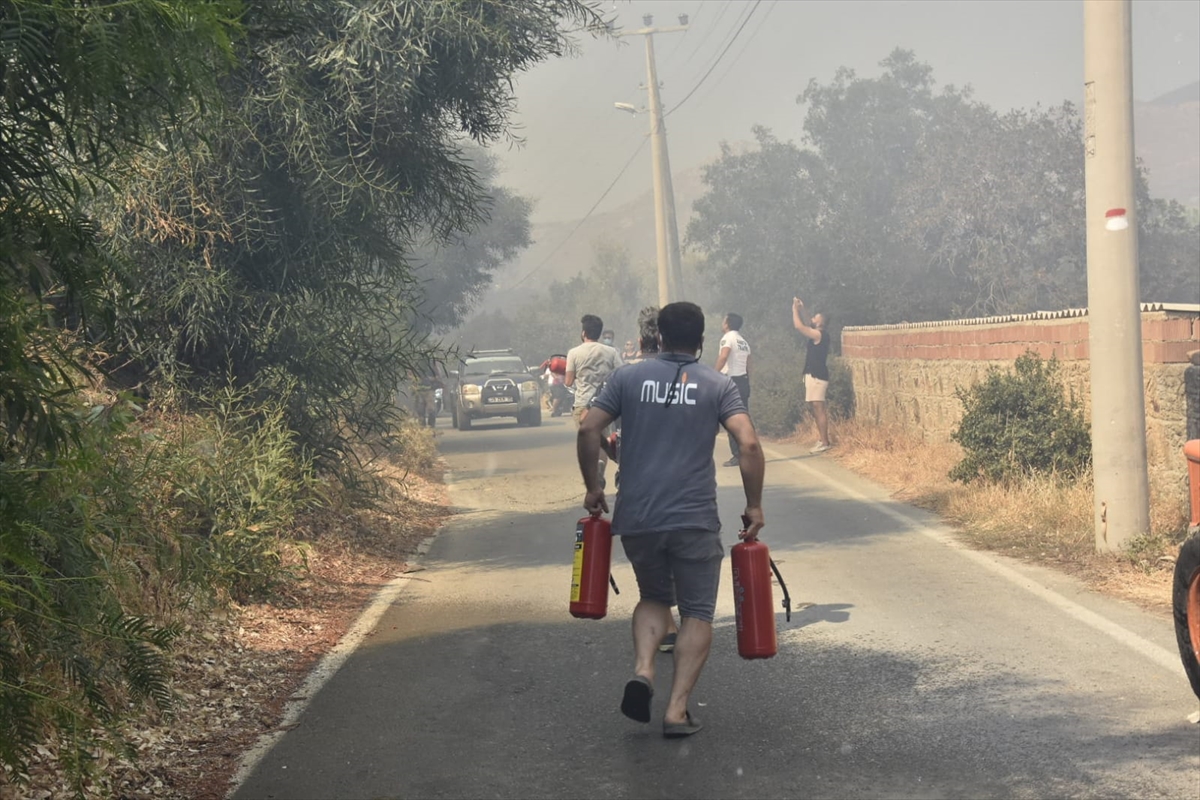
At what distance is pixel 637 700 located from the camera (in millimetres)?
6051

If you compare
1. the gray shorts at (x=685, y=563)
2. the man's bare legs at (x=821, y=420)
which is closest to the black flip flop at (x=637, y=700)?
the gray shorts at (x=685, y=563)

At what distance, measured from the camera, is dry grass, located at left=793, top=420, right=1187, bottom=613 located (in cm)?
944

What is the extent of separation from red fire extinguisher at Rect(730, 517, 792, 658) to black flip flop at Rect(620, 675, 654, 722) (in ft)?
1.48

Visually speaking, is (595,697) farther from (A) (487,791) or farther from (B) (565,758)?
(A) (487,791)

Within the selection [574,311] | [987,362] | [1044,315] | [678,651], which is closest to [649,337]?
[678,651]

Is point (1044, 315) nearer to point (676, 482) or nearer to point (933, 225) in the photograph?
point (676, 482)

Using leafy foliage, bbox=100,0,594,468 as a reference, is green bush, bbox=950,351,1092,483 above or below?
below

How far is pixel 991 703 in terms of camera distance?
21.2 feet

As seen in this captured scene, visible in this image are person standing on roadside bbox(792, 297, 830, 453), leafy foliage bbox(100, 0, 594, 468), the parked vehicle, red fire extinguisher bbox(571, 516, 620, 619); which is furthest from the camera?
the parked vehicle

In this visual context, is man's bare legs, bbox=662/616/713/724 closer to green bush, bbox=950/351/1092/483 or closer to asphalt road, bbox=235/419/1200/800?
asphalt road, bbox=235/419/1200/800

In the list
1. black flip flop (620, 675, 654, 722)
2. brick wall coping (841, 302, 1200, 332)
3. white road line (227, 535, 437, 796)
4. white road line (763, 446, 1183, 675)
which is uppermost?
brick wall coping (841, 302, 1200, 332)

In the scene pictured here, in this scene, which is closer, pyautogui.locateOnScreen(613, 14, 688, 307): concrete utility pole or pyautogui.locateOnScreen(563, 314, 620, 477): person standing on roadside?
pyautogui.locateOnScreen(563, 314, 620, 477): person standing on roadside

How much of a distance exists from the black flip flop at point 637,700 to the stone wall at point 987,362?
6580 mm

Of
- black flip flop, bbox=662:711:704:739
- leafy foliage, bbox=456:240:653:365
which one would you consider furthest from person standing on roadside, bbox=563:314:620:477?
leafy foliage, bbox=456:240:653:365
